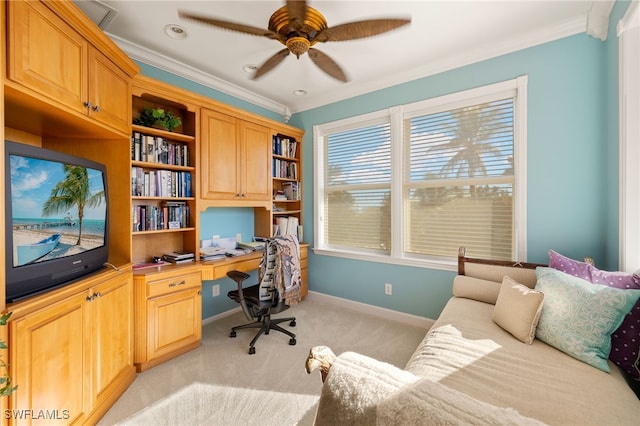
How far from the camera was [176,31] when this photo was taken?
89.0 inches

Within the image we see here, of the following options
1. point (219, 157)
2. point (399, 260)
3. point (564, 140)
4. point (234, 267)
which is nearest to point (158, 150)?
point (219, 157)

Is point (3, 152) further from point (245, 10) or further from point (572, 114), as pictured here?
point (572, 114)

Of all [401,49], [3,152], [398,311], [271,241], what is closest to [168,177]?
[271,241]

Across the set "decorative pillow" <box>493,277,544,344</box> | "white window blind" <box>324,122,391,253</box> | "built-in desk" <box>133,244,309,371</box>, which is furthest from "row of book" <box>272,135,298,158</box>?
"decorative pillow" <box>493,277,544,344</box>

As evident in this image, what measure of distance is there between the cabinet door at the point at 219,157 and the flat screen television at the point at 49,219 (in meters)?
0.95

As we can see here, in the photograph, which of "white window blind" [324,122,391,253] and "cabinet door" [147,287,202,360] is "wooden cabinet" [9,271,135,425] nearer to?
"cabinet door" [147,287,202,360]

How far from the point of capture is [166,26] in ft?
7.22

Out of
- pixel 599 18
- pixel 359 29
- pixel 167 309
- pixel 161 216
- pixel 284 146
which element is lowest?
pixel 167 309

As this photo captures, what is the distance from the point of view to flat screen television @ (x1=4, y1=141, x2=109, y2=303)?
1.26 metres

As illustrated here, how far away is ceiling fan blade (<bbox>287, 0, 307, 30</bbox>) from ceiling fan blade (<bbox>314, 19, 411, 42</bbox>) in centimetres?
18

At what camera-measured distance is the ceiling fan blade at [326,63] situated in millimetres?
2042

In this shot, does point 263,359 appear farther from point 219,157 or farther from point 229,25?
point 229,25

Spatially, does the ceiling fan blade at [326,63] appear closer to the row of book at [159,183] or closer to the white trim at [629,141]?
the row of book at [159,183]

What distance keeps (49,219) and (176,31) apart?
68.4 inches
